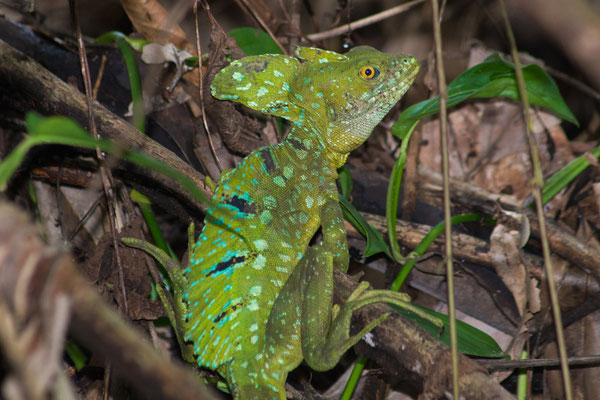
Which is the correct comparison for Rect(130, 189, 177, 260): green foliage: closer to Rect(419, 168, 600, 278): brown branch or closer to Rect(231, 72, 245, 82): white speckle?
Rect(231, 72, 245, 82): white speckle

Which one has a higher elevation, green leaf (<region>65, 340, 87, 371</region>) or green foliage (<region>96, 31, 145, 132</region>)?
green foliage (<region>96, 31, 145, 132</region>)

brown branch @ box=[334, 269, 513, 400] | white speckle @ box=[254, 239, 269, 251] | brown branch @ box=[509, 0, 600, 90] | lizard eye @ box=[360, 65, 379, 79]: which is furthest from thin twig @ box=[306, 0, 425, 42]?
brown branch @ box=[509, 0, 600, 90]

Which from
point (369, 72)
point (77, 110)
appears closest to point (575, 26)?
point (369, 72)

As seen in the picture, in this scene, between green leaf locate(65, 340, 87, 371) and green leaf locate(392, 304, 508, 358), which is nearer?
green leaf locate(392, 304, 508, 358)

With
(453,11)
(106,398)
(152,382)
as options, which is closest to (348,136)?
(106,398)

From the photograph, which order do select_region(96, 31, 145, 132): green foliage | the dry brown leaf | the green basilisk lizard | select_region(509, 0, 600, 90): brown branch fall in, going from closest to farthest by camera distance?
select_region(509, 0, 600, 90): brown branch, the green basilisk lizard, select_region(96, 31, 145, 132): green foliage, the dry brown leaf

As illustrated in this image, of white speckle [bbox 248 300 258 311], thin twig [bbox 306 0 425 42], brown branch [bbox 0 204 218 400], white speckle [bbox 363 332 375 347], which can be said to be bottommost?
brown branch [bbox 0 204 218 400]

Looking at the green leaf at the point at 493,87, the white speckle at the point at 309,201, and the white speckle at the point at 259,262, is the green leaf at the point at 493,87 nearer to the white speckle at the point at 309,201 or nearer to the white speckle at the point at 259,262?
the white speckle at the point at 309,201

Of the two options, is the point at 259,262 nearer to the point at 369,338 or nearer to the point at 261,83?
the point at 369,338

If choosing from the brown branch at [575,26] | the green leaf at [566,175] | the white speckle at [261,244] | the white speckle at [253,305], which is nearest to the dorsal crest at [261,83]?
the white speckle at [261,244]
